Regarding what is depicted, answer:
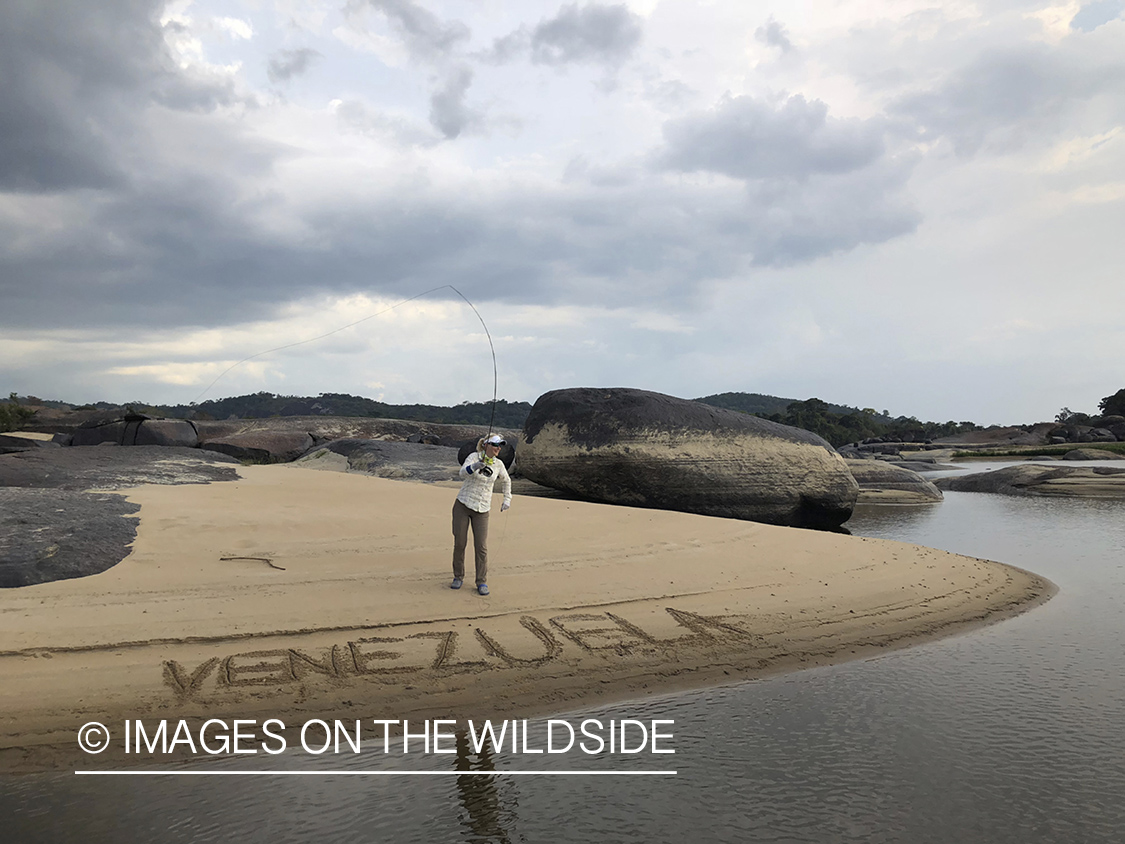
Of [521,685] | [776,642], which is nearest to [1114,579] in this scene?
[776,642]

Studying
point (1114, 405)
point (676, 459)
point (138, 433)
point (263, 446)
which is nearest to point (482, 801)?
point (676, 459)

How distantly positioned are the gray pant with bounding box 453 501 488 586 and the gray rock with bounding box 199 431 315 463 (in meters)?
16.5

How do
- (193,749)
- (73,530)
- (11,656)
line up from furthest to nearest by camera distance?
(73,530) < (11,656) < (193,749)

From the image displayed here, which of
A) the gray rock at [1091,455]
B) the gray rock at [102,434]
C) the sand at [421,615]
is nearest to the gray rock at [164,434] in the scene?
the gray rock at [102,434]

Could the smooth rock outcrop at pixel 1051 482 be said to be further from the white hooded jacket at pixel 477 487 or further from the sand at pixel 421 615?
the white hooded jacket at pixel 477 487

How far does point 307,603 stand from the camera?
5.94 m

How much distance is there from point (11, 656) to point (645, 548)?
602 centimetres

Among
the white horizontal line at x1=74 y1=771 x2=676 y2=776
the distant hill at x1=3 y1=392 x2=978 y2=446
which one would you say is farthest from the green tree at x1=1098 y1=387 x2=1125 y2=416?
the white horizontal line at x1=74 y1=771 x2=676 y2=776

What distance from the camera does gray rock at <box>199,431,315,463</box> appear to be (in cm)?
2108

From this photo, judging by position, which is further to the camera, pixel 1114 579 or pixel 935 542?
pixel 935 542

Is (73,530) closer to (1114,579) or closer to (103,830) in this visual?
(103,830)

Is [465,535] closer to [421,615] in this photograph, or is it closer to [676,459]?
[421,615]

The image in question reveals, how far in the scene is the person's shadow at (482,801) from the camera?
3133mm

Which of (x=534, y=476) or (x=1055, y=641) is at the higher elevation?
(x=534, y=476)
